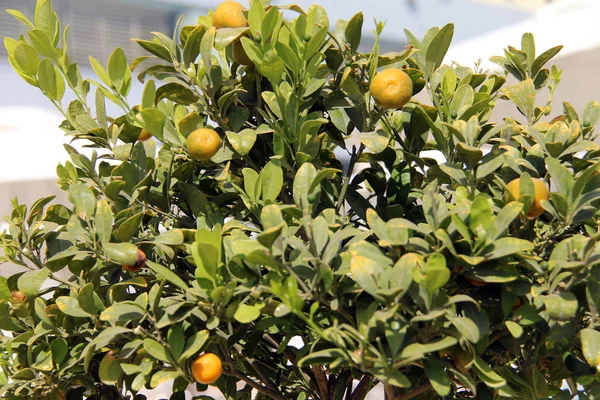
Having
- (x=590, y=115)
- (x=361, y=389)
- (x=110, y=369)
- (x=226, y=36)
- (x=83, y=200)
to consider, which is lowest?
(x=361, y=389)

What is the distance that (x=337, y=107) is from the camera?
954 mm

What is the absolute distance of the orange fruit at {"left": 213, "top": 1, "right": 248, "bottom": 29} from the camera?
3.17ft

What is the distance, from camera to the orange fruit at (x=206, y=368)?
2.77 ft

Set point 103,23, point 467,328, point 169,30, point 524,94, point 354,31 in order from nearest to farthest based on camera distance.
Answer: point 467,328
point 354,31
point 524,94
point 103,23
point 169,30

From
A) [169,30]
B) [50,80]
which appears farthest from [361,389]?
[169,30]

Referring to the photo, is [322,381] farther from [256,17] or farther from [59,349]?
[256,17]

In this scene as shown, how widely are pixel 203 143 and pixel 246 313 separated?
0.81 ft

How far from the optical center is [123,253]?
85 cm

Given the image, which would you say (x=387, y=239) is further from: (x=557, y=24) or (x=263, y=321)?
(x=557, y=24)

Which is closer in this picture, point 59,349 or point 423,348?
point 423,348

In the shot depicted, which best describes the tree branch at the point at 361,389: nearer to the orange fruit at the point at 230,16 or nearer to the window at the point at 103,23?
the orange fruit at the point at 230,16

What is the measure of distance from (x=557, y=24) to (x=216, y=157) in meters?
3.55

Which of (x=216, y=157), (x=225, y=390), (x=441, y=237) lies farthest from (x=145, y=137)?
(x=441, y=237)

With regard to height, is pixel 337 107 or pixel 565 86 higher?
pixel 337 107
